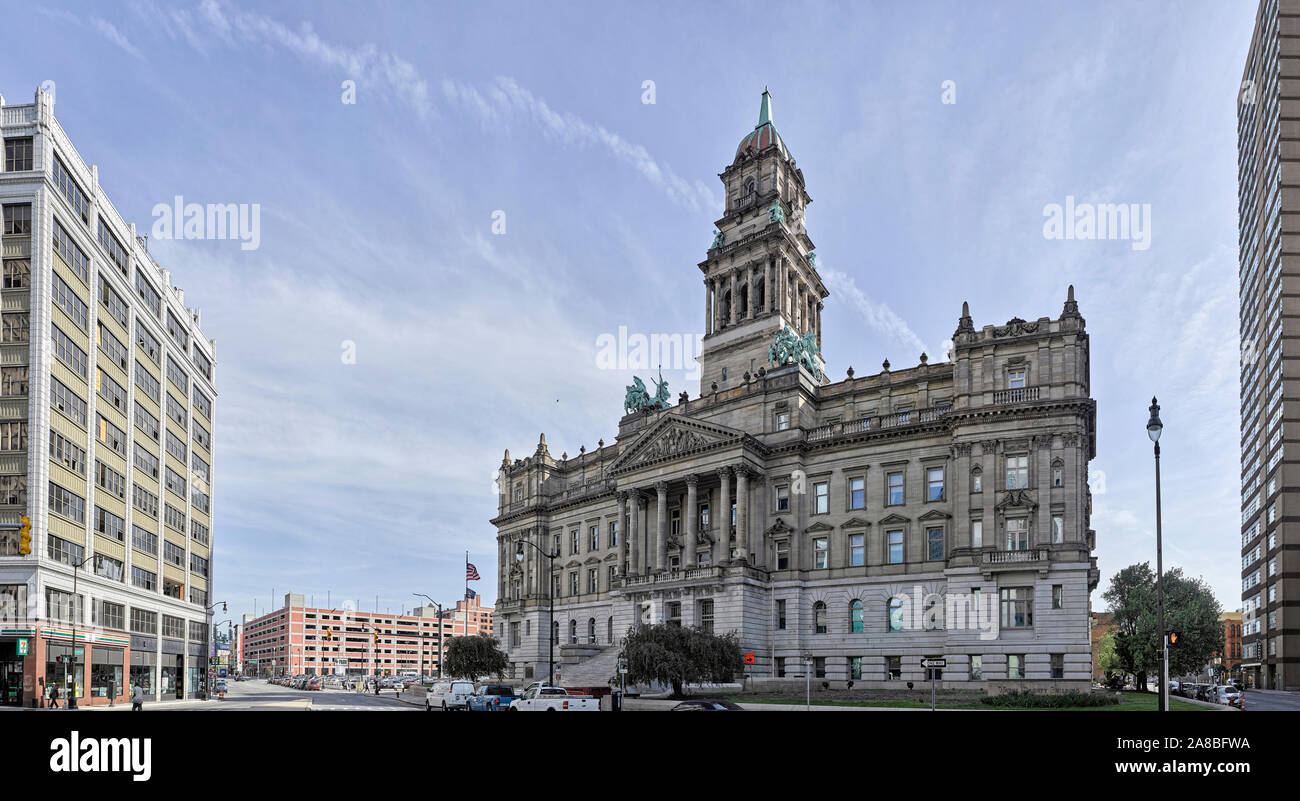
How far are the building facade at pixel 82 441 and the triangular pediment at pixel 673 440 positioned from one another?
39.4m

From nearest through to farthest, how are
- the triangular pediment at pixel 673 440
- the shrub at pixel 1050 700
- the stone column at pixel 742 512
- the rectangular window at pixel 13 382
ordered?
the shrub at pixel 1050 700, the rectangular window at pixel 13 382, the stone column at pixel 742 512, the triangular pediment at pixel 673 440

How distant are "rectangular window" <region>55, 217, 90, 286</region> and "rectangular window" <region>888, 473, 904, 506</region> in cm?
A: 5883

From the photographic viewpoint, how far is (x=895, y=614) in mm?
77062

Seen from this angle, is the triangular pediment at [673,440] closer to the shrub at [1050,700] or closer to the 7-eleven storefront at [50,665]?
the shrub at [1050,700]

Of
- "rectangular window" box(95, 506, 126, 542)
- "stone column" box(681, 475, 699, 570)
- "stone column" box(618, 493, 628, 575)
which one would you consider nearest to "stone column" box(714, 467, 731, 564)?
"stone column" box(681, 475, 699, 570)

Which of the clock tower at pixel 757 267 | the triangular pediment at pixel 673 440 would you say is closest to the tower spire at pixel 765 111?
the clock tower at pixel 757 267

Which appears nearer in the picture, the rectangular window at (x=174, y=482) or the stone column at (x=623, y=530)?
the rectangular window at (x=174, y=482)

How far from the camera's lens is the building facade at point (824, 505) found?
70062 mm

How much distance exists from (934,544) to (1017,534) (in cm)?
695

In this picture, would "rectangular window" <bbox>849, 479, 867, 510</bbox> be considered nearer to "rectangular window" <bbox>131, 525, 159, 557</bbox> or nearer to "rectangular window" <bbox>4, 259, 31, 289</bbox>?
"rectangular window" <bbox>131, 525, 159, 557</bbox>

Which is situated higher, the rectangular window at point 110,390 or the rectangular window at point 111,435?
the rectangular window at point 110,390

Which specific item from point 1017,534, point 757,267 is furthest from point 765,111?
point 1017,534

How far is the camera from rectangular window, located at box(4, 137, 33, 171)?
62.6 m
